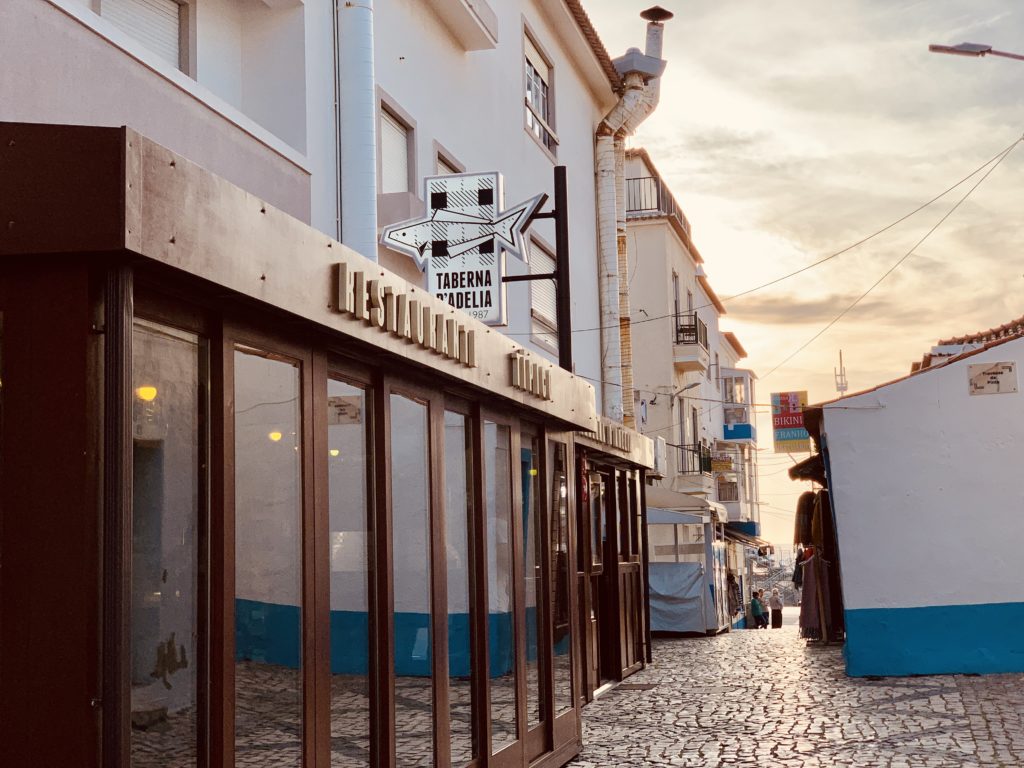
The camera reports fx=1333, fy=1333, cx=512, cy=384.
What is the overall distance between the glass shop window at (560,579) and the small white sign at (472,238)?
256cm

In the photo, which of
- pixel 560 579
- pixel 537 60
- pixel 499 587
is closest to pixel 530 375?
pixel 499 587

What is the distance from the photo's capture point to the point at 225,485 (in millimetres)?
4984

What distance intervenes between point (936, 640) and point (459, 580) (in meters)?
9.05

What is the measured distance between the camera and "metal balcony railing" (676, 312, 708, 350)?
37.0 meters

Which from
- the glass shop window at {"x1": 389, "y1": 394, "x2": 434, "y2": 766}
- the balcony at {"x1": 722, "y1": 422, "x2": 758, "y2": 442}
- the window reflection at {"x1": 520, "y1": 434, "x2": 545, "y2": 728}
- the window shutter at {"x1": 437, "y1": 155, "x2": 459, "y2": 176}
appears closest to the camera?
the glass shop window at {"x1": 389, "y1": 394, "x2": 434, "y2": 766}

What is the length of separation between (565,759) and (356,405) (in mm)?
4654

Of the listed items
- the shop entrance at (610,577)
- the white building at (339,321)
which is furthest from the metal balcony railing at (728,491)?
the shop entrance at (610,577)

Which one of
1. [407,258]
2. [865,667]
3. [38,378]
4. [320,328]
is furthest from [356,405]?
[865,667]

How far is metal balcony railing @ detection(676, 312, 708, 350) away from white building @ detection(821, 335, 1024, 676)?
21246 millimetres

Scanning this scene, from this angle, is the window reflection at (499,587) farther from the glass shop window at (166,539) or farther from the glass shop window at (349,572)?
the glass shop window at (166,539)

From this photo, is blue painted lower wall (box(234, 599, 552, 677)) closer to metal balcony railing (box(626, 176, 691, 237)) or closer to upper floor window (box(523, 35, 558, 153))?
upper floor window (box(523, 35, 558, 153))

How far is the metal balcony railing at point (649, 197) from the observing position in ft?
117

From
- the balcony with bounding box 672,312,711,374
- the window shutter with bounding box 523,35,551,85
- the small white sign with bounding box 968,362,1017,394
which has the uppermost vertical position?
the window shutter with bounding box 523,35,551,85

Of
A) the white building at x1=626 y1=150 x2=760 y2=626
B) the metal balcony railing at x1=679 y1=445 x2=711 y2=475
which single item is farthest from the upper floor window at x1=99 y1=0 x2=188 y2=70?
the metal balcony railing at x1=679 y1=445 x2=711 y2=475
